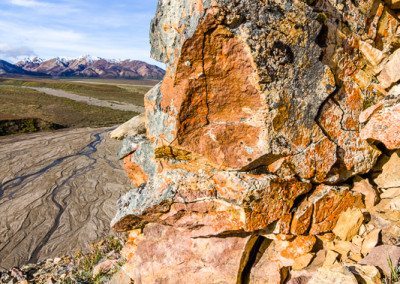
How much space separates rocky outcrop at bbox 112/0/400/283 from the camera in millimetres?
7000

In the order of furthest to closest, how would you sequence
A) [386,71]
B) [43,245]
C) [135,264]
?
[43,245], [135,264], [386,71]

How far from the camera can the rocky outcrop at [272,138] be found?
23.0 feet

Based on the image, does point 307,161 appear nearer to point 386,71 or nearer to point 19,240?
point 386,71

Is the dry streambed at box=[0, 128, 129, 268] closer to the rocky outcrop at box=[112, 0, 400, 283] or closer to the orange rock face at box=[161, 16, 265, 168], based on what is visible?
the rocky outcrop at box=[112, 0, 400, 283]

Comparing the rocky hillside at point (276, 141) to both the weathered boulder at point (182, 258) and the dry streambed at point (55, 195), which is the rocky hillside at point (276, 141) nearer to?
the weathered boulder at point (182, 258)

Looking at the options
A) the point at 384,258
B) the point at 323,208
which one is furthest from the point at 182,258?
the point at 384,258

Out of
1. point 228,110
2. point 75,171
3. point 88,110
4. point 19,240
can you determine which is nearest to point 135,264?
point 228,110

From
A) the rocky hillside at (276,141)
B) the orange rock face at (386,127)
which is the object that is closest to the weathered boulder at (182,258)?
the rocky hillside at (276,141)

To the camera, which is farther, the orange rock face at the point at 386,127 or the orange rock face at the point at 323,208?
the orange rock face at the point at 323,208

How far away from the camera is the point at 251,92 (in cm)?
714

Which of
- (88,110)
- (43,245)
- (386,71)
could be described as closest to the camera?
(386,71)

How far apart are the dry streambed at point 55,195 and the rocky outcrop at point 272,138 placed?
9965 millimetres

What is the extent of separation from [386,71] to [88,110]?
61965 mm

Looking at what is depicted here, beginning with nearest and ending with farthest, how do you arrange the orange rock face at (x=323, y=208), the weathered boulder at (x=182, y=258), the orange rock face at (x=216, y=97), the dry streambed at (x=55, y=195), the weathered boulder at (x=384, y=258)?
the weathered boulder at (x=384, y=258), the orange rock face at (x=216, y=97), the orange rock face at (x=323, y=208), the weathered boulder at (x=182, y=258), the dry streambed at (x=55, y=195)
